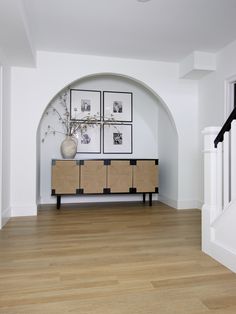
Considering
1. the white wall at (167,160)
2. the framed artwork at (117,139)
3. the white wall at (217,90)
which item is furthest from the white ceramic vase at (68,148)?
the white wall at (217,90)

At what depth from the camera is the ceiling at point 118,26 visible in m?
2.59

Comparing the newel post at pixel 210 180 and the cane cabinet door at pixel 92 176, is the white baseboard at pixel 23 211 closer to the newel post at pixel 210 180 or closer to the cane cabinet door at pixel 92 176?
the cane cabinet door at pixel 92 176

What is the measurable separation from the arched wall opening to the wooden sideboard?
39 cm

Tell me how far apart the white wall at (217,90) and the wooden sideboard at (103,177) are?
91 cm

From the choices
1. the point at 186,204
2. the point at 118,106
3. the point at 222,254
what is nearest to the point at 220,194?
the point at 222,254

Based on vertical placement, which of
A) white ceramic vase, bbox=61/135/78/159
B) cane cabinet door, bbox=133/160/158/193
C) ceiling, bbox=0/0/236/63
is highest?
ceiling, bbox=0/0/236/63

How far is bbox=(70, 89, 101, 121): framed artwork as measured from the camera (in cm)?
469

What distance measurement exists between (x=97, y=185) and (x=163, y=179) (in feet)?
4.41

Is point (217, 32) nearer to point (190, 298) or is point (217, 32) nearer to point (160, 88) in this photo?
point (160, 88)

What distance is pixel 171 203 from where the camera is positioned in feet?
14.8

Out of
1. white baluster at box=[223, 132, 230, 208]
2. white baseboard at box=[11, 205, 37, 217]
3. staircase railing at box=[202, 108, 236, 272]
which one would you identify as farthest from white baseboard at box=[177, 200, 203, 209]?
white baseboard at box=[11, 205, 37, 217]

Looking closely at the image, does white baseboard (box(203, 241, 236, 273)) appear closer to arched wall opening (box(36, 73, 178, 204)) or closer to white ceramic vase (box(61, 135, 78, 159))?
arched wall opening (box(36, 73, 178, 204))

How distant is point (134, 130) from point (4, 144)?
2445mm

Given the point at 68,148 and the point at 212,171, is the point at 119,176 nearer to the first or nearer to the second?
the point at 68,148
